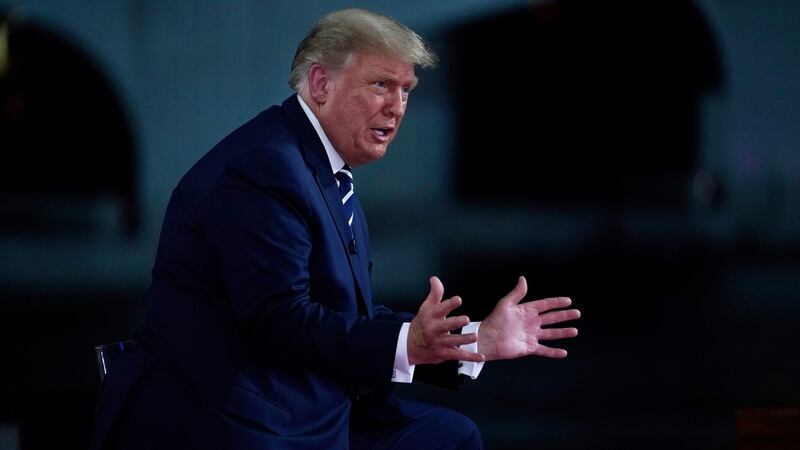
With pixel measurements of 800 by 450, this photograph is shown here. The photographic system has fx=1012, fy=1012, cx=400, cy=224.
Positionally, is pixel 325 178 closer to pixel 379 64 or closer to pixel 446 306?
pixel 379 64

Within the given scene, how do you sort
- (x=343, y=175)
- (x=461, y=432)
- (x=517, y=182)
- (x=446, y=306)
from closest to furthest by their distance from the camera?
(x=446, y=306), (x=343, y=175), (x=461, y=432), (x=517, y=182)

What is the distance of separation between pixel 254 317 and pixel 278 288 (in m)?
0.06

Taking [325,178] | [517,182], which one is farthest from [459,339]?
[517,182]

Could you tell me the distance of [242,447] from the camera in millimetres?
1511

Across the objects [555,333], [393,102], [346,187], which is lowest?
[555,333]

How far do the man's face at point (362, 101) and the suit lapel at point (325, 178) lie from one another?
43 millimetres

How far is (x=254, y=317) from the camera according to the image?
1509mm

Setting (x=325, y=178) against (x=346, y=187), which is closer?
(x=325, y=178)

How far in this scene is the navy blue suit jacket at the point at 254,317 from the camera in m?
1.51

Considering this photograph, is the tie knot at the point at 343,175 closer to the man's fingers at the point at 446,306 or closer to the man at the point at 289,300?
the man at the point at 289,300

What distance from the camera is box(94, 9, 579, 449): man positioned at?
4.95 ft

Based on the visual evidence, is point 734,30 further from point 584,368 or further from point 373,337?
point 373,337

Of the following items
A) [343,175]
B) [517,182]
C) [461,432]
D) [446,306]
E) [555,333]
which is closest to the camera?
[446,306]

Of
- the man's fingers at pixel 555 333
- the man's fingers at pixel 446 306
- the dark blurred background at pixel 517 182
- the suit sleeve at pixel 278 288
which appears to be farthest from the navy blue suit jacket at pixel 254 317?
the dark blurred background at pixel 517 182
